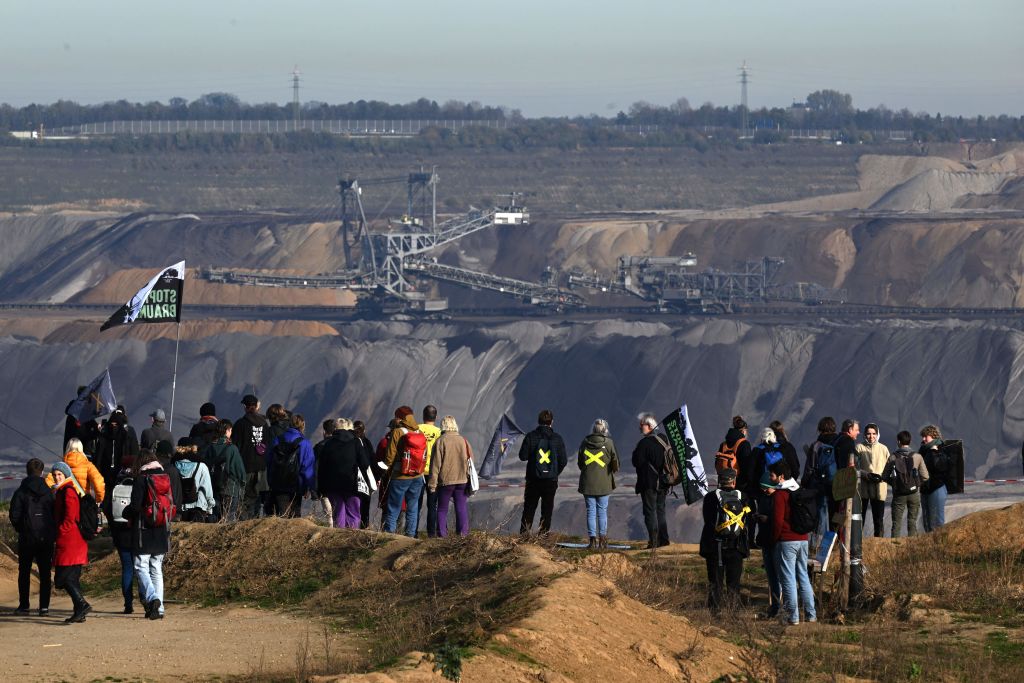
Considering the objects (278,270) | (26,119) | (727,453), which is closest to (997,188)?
(278,270)

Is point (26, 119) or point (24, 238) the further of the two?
point (26, 119)

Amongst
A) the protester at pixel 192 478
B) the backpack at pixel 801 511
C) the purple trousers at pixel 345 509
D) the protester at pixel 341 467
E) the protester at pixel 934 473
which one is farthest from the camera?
the protester at pixel 934 473

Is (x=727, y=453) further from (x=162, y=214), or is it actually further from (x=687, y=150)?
(x=687, y=150)

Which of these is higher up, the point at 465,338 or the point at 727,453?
the point at 727,453

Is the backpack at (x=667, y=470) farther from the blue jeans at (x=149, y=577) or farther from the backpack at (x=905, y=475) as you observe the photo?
the blue jeans at (x=149, y=577)

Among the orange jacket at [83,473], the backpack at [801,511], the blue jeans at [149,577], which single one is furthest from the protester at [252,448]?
the backpack at [801,511]

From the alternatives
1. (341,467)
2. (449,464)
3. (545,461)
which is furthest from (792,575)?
(341,467)
